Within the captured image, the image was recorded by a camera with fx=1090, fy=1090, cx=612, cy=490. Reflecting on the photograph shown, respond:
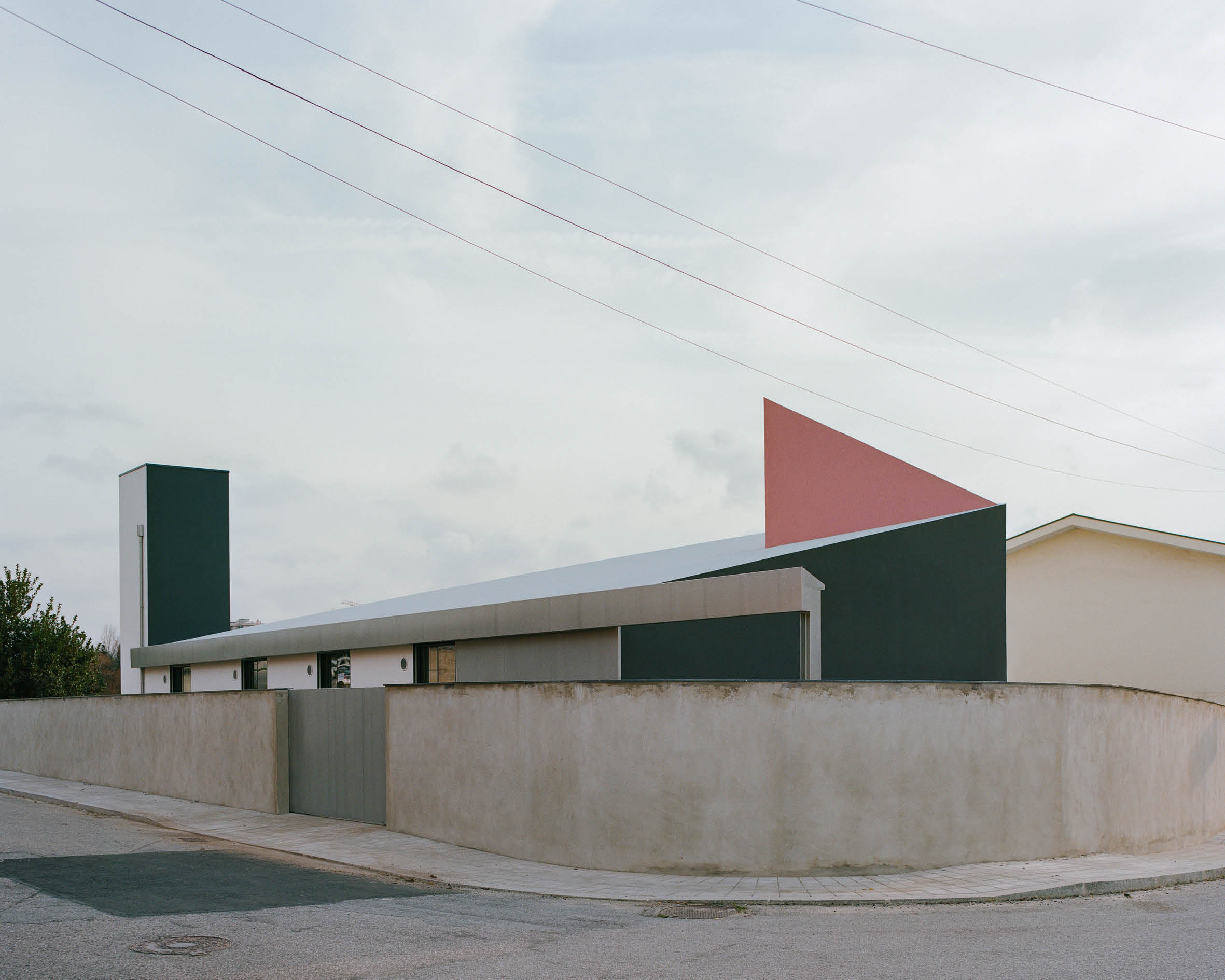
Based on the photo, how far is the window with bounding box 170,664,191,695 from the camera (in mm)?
30906

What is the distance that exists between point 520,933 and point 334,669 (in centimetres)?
1635

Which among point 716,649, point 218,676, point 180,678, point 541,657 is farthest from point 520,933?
point 180,678

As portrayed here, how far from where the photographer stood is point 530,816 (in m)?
12.6

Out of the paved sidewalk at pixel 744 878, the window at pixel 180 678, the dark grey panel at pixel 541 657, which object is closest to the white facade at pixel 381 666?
the dark grey panel at pixel 541 657

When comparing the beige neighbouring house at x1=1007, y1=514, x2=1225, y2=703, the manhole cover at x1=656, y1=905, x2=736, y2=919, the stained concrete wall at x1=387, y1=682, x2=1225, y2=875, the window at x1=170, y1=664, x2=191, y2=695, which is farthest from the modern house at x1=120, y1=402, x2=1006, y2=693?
the window at x1=170, y1=664, x2=191, y2=695

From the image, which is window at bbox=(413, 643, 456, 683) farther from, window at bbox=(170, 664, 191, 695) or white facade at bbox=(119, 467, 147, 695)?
white facade at bbox=(119, 467, 147, 695)

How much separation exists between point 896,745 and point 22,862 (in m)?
9.35

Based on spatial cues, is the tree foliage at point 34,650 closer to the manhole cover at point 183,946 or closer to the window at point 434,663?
the window at point 434,663

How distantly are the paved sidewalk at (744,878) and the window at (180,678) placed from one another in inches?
664

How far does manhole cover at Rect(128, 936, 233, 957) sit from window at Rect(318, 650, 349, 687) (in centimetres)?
1591

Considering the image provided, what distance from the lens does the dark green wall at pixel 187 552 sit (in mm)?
35469

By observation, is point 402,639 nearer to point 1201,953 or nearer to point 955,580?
point 955,580

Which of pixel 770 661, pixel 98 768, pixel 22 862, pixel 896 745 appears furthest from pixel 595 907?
pixel 98 768

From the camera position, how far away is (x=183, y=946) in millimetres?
7680
